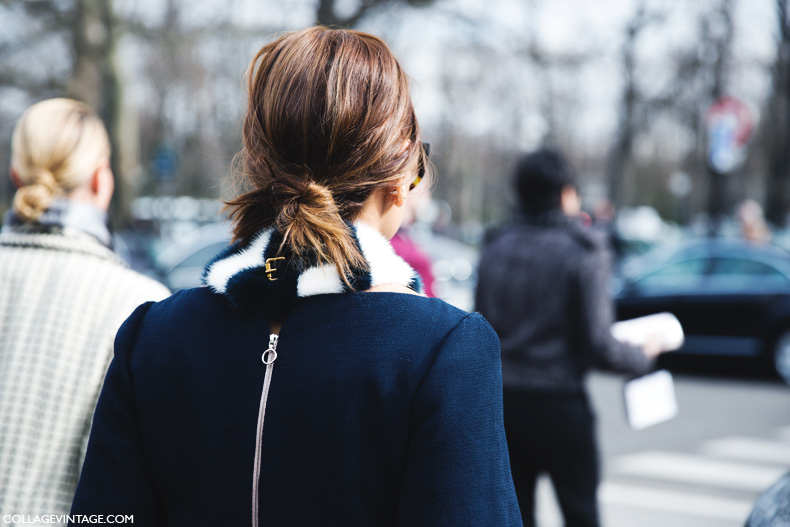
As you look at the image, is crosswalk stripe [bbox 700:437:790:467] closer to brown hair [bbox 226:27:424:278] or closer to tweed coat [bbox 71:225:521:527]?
tweed coat [bbox 71:225:521:527]

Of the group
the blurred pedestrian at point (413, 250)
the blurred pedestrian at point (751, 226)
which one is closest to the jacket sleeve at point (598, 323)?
the blurred pedestrian at point (413, 250)

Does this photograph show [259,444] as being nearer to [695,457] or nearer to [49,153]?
[49,153]

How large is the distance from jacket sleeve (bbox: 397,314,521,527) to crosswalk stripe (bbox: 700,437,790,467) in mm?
6111

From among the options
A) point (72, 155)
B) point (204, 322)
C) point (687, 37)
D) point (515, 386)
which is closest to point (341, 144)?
point (204, 322)

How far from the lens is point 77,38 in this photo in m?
16.7

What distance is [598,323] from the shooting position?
2951 millimetres

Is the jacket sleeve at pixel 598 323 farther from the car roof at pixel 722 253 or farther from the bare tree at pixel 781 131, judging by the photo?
the bare tree at pixel 781 131

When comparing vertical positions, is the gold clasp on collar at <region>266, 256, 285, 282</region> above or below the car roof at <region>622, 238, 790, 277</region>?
below

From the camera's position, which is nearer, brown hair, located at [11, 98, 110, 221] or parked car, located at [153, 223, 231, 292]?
brown hair, located at [11, 98, 110, 221]

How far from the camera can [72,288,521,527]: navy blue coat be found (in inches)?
49.0

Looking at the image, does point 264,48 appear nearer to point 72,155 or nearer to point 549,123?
point 72,155

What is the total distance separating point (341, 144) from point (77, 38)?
17.3 m

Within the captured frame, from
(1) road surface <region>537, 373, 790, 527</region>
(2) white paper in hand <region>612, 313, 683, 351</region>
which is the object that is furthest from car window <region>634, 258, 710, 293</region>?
(2) white paper in hand <region>612, 313, 683, 351</region>

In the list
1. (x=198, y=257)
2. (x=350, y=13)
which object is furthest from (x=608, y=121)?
→ (x=198, y=257)
